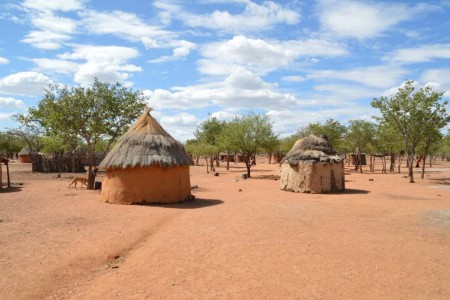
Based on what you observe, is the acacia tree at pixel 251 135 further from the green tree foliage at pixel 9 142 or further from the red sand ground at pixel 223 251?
the green tree foliage at pixel 9 142

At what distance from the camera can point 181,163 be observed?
14.7 meters

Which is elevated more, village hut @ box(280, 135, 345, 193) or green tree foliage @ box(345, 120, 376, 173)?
green tree foliage @ box(345, 120, 376, 173)

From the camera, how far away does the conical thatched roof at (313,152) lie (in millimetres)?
18328

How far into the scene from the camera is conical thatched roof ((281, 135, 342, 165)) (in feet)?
60.1

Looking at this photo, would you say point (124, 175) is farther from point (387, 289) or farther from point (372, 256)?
point (387, 289)

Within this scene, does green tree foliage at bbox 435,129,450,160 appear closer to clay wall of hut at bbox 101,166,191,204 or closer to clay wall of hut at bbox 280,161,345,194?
clay wall of hut at bbox 280,161,345,194

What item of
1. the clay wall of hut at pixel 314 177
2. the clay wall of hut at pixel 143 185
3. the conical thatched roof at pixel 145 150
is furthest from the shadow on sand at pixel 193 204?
the clay wall of hut at pixel 314 177

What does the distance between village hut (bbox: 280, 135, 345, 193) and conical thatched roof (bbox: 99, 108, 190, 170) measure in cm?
631

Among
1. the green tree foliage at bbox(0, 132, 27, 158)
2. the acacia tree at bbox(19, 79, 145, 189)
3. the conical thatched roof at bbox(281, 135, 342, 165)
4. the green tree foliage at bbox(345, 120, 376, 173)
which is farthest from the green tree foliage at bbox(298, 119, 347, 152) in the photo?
Result: the green tree foliage at bbox(0, 132, 27, 158)

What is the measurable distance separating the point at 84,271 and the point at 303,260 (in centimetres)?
419

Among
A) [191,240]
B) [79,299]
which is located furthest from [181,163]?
[79,299]

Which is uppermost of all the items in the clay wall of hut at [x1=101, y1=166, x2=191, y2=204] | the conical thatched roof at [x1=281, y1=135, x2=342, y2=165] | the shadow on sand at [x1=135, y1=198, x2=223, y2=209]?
the conical thatched roof at [x1=281, y1=135, x2=342, y2=165]

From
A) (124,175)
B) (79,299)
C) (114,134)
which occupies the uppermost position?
(114,134)

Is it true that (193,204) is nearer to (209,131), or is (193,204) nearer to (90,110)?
(90,110)
